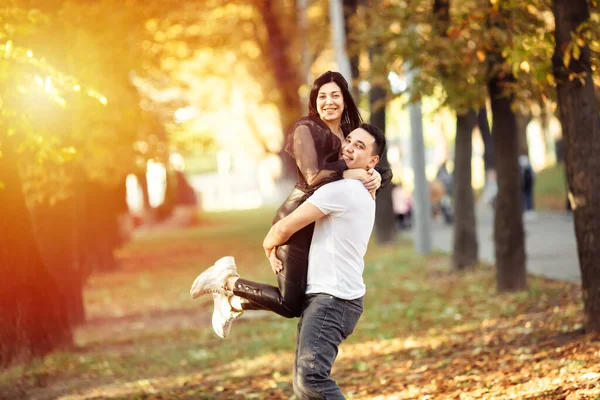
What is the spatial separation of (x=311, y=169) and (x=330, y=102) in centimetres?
42

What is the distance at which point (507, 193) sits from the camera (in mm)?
12727

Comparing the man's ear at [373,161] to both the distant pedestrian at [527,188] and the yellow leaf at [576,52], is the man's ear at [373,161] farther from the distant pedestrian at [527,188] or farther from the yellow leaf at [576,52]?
the distant pedestrian at [527,188]

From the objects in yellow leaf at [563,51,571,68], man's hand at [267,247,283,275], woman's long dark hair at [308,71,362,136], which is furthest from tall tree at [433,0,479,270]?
man's hand at [267,247,283,275]

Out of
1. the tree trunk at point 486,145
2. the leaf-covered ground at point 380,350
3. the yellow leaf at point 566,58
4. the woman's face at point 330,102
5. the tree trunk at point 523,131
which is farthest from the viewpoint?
the tree trunk at point 486,145

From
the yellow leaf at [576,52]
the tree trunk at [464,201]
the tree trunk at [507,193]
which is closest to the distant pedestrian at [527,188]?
the tree trunk at [464,201]

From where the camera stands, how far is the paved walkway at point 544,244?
49.6 feet

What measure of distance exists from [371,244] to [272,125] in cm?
3184

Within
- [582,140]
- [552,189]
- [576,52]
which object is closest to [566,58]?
[576,52]

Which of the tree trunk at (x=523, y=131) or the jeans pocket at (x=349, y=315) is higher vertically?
the tree trunk at (x=523, y=131)

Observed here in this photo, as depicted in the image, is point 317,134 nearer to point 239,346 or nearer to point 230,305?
point 230,305

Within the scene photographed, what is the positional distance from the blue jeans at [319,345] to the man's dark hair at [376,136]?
80cm

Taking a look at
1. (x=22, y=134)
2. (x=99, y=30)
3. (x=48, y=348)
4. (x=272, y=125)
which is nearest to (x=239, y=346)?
(x=48, y=348)

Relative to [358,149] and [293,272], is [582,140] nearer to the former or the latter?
[358,149]

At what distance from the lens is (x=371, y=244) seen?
24.8 metres
